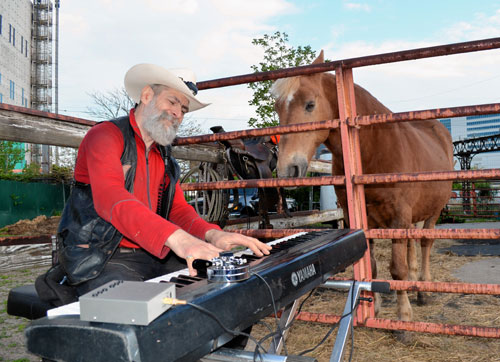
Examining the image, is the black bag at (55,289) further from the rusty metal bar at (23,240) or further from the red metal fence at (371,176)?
the rusty metal bar at (23,240)

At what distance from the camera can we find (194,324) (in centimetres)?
103

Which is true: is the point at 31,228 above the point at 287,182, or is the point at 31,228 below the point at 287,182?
below

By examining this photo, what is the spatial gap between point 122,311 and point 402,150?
3460 millimetres

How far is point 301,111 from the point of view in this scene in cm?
368

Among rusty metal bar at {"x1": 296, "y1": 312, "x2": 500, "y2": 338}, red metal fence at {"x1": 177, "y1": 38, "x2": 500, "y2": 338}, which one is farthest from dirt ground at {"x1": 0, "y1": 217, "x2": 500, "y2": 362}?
red metal fence at {"x1": 177, "y1": 38, "x2": 500, "y2": 338}

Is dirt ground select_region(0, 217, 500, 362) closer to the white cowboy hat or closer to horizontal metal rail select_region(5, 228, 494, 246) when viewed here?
horizontal metal rail select_region(5, 228, 494, 246)

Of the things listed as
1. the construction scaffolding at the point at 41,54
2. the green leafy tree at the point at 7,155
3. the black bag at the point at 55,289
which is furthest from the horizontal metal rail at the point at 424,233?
the construction scaffolding at the point at 41,54

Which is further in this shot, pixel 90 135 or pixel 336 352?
pixel 90 135

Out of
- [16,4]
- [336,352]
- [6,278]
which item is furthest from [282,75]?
[16,4]

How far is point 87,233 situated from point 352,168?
1823 millimetres

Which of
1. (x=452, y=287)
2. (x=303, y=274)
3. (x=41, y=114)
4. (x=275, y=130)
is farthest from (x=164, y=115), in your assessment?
(x=452, y=287)

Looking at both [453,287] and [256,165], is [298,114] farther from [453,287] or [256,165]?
[256,165]

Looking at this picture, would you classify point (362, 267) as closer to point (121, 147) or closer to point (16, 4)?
point (121, 147)

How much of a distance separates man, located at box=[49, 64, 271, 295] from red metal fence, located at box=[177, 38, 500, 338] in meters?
0.80
